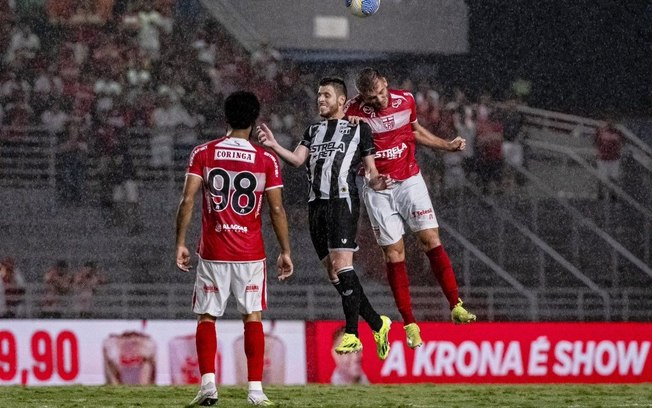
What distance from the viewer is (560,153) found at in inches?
727

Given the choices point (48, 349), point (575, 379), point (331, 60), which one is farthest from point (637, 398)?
point (331, 60)

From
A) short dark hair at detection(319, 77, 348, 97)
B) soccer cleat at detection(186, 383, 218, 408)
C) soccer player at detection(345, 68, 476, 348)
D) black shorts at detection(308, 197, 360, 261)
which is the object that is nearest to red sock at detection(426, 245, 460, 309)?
soccer player at detection(345, 68, 476, 348)

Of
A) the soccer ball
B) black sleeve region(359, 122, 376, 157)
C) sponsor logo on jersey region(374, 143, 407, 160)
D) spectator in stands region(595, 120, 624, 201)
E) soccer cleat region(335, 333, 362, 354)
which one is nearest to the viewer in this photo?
soccer cleat region(335, 333, 362, 354)

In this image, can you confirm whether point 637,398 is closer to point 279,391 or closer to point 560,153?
point 279,391

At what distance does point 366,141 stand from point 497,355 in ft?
16.6

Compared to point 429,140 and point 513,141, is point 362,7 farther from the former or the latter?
point 513,141

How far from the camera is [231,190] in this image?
28.2 feet

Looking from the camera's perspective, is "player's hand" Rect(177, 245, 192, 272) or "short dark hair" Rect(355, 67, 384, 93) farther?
"short dark hair" Rect(355, 67, 384, 93)

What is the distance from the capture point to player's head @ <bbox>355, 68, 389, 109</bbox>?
10.2m

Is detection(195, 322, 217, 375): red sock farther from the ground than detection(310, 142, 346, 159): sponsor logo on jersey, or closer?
closer

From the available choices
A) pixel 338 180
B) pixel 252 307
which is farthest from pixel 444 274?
pixel 252 307

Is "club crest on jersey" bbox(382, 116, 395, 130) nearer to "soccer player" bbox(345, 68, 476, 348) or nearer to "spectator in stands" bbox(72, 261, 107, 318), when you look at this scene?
"soccer player" bbox(345, 68, 476, 348)

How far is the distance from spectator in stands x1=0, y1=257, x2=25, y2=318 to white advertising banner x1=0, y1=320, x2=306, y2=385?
2089 millimetres

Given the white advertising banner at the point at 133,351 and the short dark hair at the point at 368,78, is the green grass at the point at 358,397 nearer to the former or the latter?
the white advertising banner at the point at 133,351
